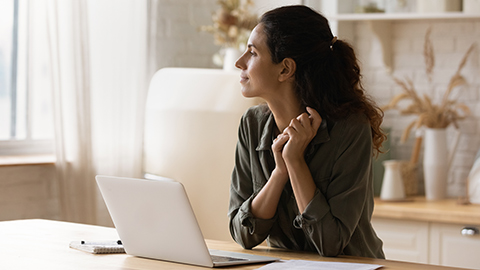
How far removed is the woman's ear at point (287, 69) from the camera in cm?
176

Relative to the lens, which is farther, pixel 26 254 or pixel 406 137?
pixel 406 137

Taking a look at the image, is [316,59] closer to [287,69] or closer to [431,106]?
[287,69]

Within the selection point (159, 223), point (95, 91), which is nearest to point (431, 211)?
point (95, 91)

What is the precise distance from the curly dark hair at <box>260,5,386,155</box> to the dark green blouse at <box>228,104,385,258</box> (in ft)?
0.18

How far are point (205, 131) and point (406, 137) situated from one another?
1126mm

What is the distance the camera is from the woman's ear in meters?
1.76

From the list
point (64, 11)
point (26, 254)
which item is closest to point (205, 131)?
point (64, 11)

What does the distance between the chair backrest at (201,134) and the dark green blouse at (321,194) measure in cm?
98

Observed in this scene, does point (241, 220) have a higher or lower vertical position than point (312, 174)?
lower

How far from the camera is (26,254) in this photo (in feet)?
4.93

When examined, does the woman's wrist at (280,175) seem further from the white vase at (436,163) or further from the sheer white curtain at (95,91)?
the white vase at (436,163)

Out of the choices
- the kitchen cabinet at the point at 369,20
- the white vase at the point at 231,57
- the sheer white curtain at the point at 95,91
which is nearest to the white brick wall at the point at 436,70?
the kitchen cabinet at the point at 369,20

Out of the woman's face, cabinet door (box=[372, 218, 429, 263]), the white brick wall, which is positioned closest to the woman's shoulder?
the woman's face

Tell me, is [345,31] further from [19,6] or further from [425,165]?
[19,6]
